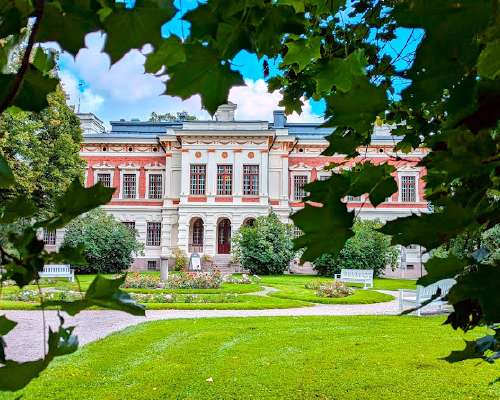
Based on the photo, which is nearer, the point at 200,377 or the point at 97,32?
the point at 97,32

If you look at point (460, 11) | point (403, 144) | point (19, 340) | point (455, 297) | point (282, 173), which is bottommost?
point (19, 340)

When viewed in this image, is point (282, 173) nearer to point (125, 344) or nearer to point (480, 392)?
point (125, 344)

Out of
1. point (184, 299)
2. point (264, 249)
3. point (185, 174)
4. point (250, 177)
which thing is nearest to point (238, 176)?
point (250, 177)

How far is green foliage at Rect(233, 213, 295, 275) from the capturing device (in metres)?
20.9

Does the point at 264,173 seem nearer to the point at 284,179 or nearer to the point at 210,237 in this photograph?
the point at 284,179

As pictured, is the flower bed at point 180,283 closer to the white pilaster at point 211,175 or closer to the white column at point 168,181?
the white pilaster at point 211,175

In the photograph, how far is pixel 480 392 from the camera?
4.17 meters

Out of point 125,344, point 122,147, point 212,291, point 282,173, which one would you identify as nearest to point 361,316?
point 125,344

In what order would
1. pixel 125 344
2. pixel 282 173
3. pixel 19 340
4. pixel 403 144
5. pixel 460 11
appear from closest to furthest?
pixel 460 11
pixel 403 144
pixel 125 344
pixel 19 340
pixel 282 173

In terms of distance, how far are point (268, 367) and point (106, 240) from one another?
17883 mm

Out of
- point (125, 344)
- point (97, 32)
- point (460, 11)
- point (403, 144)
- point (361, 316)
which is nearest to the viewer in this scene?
point (460, 11)

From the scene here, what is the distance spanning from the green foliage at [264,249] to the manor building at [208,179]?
2862 millimetres

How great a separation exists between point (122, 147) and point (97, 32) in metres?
26.7

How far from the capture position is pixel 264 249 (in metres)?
21.0
